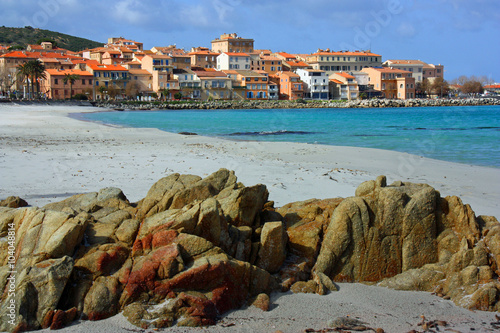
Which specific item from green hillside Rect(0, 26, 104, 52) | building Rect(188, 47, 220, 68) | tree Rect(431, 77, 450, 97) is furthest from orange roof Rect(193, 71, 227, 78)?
green hillside Rect(0, 26, 104, 52)

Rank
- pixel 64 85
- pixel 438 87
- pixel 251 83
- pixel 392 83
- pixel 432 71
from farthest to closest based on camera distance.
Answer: pixel 432 71 → pixel 438 87 → pixel 392 83 → pixel 251 83 → pixel 64 85

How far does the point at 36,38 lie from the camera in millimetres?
177500

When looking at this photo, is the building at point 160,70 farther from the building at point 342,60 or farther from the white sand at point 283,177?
the white sand at point 283,177

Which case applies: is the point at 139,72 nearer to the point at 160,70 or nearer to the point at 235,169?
the point at 160,70

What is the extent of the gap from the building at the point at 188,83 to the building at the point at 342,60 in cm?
3729

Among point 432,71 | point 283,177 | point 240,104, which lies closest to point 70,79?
point 240,104

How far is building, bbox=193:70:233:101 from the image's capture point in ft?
341

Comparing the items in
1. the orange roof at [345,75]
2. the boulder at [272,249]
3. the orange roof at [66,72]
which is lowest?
the boulder at [272,249]

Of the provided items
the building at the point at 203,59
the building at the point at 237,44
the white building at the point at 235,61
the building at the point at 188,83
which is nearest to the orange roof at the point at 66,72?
the building at the point at 188,83

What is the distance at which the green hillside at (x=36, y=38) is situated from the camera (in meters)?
168

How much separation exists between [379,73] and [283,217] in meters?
119

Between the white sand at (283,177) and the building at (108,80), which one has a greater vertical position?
the building at (108,80)

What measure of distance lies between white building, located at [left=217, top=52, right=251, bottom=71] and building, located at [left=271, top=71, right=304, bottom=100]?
9.59 metres

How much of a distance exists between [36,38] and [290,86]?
375ft
